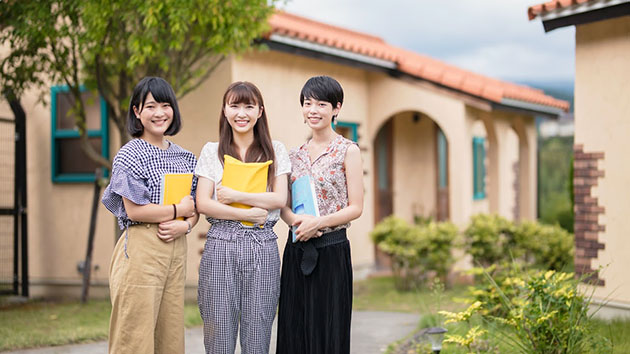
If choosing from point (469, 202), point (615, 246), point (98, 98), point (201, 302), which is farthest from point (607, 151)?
point (98, 98)

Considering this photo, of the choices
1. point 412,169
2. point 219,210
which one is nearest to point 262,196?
point 219,210

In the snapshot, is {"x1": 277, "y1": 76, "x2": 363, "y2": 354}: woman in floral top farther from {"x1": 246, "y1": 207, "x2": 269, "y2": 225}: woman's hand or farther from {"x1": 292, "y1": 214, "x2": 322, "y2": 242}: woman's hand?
{"x1": 246, "y1": 207, "x2": 269, "y2": 225}: woman's hand

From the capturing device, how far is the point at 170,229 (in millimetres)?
3447

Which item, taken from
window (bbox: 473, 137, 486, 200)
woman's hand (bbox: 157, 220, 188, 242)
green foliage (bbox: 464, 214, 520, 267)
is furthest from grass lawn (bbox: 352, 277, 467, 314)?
woman's hand (bbox: 157, 220, 188, 242)

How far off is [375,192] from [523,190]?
3350mm

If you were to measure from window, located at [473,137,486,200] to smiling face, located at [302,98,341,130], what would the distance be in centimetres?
892

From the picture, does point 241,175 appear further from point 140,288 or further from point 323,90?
point 140,288

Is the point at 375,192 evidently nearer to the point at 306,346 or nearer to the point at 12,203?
the point at 12,203

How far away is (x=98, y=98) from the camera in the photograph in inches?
348

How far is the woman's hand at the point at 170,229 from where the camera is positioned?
3.44 metres

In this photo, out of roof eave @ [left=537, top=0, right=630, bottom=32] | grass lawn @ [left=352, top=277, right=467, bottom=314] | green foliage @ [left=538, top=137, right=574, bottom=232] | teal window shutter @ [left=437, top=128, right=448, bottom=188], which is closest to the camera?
roof eave @ [left=537, top=0, right=630, bottom=32]

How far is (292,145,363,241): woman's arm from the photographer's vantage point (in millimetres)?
3518

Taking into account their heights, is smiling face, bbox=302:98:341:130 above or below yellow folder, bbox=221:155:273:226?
above

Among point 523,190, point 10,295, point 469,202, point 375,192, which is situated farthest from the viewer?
point 523,190
